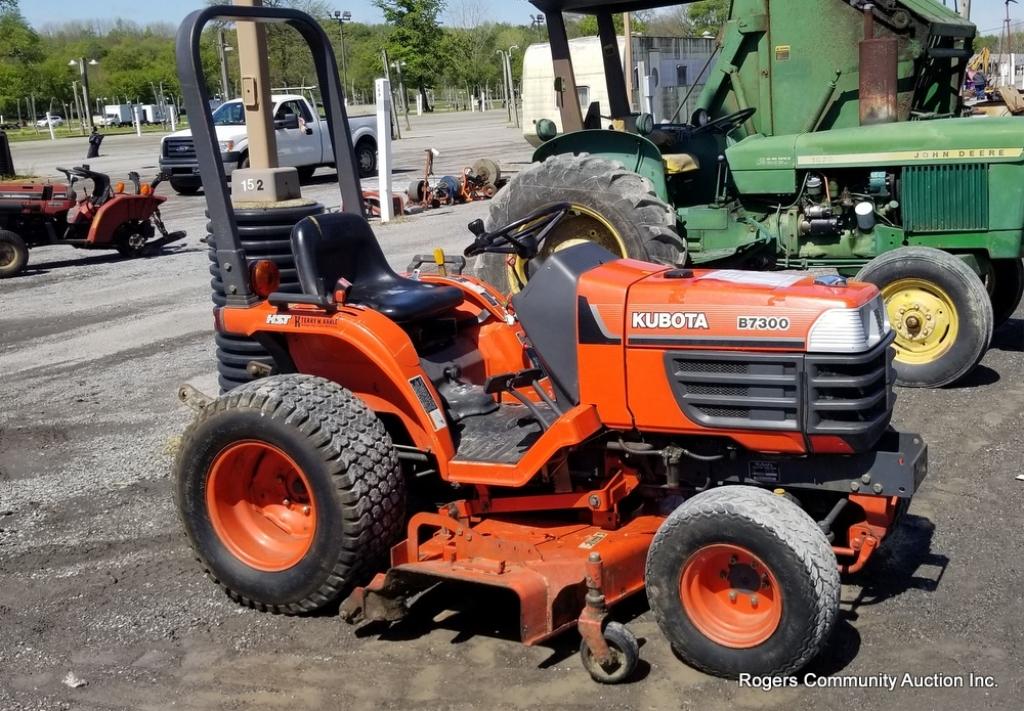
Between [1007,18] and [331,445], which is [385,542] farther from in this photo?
[1007,18]

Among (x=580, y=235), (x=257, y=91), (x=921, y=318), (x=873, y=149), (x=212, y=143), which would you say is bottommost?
(x=921, y=318)

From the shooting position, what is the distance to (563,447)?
396 cm

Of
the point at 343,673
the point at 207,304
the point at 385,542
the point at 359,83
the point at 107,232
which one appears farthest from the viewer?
the point at 359,83

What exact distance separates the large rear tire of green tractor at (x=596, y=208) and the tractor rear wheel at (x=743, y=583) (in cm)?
373

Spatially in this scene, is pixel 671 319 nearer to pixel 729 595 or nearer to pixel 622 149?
pixel 729 595

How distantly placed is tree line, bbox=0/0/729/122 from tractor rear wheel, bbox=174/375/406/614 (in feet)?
117

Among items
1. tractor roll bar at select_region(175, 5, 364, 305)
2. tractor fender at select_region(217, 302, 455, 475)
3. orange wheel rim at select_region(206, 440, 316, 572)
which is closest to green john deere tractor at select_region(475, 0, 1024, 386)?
tractor fender at select_region(217, 302, 455, 475)

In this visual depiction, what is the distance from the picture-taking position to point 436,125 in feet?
156

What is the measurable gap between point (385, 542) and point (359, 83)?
6775 cm

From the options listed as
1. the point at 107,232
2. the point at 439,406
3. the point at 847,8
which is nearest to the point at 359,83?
the point at 107,232

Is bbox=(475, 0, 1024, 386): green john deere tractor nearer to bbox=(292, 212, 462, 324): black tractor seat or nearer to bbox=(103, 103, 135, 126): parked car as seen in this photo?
bbox=(292, 212, 462, 324): black tractor seat

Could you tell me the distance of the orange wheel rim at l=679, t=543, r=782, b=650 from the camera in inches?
142

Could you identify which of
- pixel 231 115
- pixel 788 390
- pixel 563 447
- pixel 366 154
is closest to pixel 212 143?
pixel 563 447

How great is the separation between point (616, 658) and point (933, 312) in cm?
422
